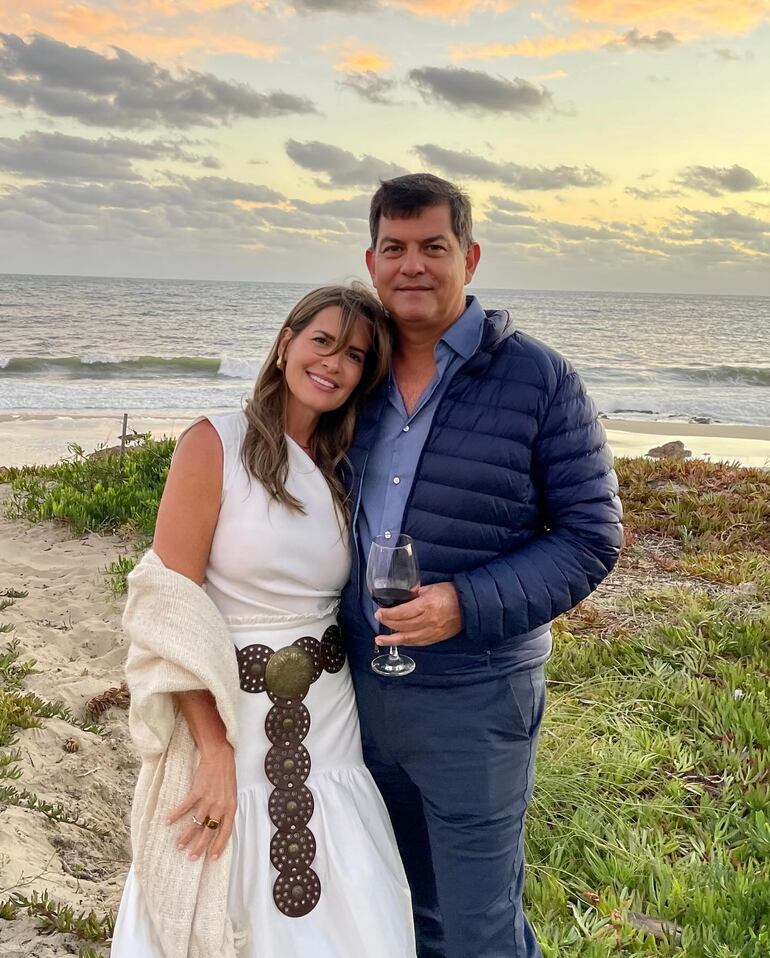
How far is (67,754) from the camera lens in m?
4.48

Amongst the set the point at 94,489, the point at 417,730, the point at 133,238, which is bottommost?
the point at 94,489

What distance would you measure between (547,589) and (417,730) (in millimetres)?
612

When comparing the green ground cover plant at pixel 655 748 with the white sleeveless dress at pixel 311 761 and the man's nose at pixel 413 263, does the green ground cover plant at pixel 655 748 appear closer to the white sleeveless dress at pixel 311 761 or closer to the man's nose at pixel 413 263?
the white sleeveless dress at pixel 311 761

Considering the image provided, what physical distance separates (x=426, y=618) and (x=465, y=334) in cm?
92

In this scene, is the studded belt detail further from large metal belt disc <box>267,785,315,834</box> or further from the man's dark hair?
the man's dark hair

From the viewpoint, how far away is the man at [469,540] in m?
2.58

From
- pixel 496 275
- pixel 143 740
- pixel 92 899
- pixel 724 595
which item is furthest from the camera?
pixel 496 275

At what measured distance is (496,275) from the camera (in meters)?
94.7

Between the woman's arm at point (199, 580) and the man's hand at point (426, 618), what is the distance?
55 cm

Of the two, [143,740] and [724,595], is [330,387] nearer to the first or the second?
[143,740]

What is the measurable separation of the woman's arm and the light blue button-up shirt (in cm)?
49

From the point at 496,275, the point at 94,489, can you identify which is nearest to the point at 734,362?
the point at 94,489

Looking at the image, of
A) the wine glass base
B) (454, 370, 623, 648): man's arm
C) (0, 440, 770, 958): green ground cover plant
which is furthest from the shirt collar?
(0, 440, 770, 958): green ground cover plant

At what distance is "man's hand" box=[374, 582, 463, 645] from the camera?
239cm
